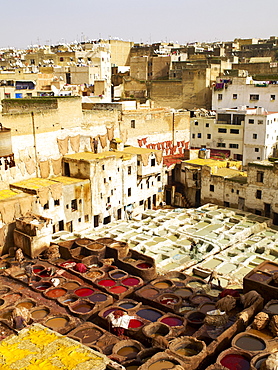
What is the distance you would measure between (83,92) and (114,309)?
3177cm

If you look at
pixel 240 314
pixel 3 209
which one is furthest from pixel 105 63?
pixel 240 314

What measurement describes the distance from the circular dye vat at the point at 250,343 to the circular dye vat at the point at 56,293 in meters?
8.78

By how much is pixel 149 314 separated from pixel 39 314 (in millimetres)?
4621

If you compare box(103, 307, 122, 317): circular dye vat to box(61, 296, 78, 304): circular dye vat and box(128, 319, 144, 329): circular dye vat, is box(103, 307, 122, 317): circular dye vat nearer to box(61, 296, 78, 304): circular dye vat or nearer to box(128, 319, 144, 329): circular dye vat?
box(128, 319, 144, 329): circular dye vat

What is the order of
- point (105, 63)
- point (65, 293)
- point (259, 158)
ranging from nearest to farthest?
1. point (65, 293)
2. point (259, 158)
3. point (105, 63)

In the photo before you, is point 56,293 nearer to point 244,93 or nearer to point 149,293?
point 149,293

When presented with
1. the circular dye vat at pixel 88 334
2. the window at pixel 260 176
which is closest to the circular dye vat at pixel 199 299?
the circular dye vat at pixel 88 334

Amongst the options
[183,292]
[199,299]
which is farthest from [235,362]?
[183,292]

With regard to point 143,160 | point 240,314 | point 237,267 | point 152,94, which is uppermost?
point 152,94

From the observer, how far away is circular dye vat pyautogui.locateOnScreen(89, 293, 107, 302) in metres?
19.1

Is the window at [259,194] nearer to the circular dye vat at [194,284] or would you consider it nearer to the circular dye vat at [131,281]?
the circular dye vat at [194,284]

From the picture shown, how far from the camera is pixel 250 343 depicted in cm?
1403

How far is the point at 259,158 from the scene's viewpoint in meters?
41.6

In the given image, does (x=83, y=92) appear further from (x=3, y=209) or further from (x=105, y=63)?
(x=3, y=209)
